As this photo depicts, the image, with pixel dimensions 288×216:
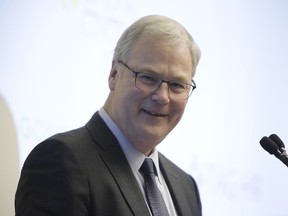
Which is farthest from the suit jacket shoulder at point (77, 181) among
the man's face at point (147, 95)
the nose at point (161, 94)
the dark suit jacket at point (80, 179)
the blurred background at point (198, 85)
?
the blurred background at point (198, 85)

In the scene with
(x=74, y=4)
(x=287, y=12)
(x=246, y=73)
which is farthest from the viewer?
(x=287, y=12)

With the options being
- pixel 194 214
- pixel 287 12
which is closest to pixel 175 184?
pixel 194 214

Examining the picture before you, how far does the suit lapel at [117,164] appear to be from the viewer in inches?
58.2

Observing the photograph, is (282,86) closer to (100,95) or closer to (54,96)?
(100,95)

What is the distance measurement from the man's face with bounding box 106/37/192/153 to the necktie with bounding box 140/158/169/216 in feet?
0.22

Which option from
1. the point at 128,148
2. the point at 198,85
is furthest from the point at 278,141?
the point at 198,85

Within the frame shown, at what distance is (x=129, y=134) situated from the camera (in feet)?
5.28

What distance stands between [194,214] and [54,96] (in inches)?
26.4

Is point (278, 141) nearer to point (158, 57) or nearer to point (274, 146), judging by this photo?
point (274, 146)

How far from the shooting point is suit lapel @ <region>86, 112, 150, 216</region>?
4.85ft

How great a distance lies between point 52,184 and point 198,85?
1.35 m

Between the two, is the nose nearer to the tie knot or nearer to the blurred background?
the tie knot

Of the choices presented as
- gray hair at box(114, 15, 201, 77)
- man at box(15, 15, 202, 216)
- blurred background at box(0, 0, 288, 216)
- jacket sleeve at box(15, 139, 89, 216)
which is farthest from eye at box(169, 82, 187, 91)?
blurred background at box(0, 0, 288, 216)

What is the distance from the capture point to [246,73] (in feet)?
9.01
